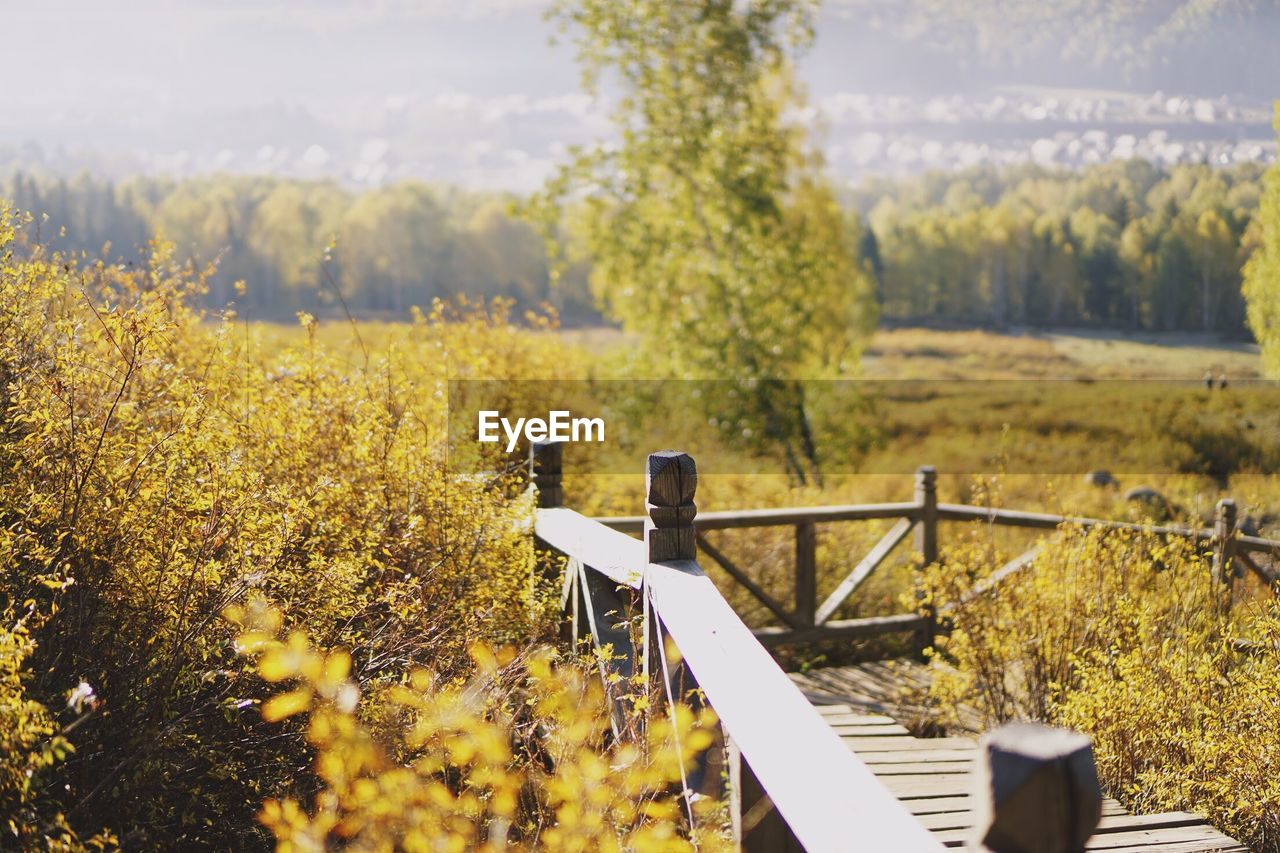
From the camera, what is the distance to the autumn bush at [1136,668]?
3.29 metres

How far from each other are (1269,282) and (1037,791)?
18253 mm

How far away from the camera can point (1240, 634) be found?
13.7 ft

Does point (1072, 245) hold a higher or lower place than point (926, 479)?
higher

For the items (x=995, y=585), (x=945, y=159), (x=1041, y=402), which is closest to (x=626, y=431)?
(x=995, y=585)

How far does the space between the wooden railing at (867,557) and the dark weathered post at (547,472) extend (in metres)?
1.26

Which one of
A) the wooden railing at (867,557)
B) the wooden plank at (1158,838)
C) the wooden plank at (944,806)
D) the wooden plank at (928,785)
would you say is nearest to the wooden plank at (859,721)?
the wooden plank at (928,785)

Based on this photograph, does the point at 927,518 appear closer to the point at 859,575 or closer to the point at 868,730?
the point at 859,575

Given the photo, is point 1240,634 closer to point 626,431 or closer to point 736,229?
point 626,431

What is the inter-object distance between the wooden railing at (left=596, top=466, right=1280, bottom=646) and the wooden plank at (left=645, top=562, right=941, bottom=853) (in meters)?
3.44

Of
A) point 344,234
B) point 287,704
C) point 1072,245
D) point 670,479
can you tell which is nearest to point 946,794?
point 670,479

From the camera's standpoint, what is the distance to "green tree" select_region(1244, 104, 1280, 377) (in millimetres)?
16172

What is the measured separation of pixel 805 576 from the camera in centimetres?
666

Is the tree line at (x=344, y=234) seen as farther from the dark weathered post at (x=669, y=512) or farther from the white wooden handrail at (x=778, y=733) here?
the white wooden handrail at (x=778, y=733)

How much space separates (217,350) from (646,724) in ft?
6.48
